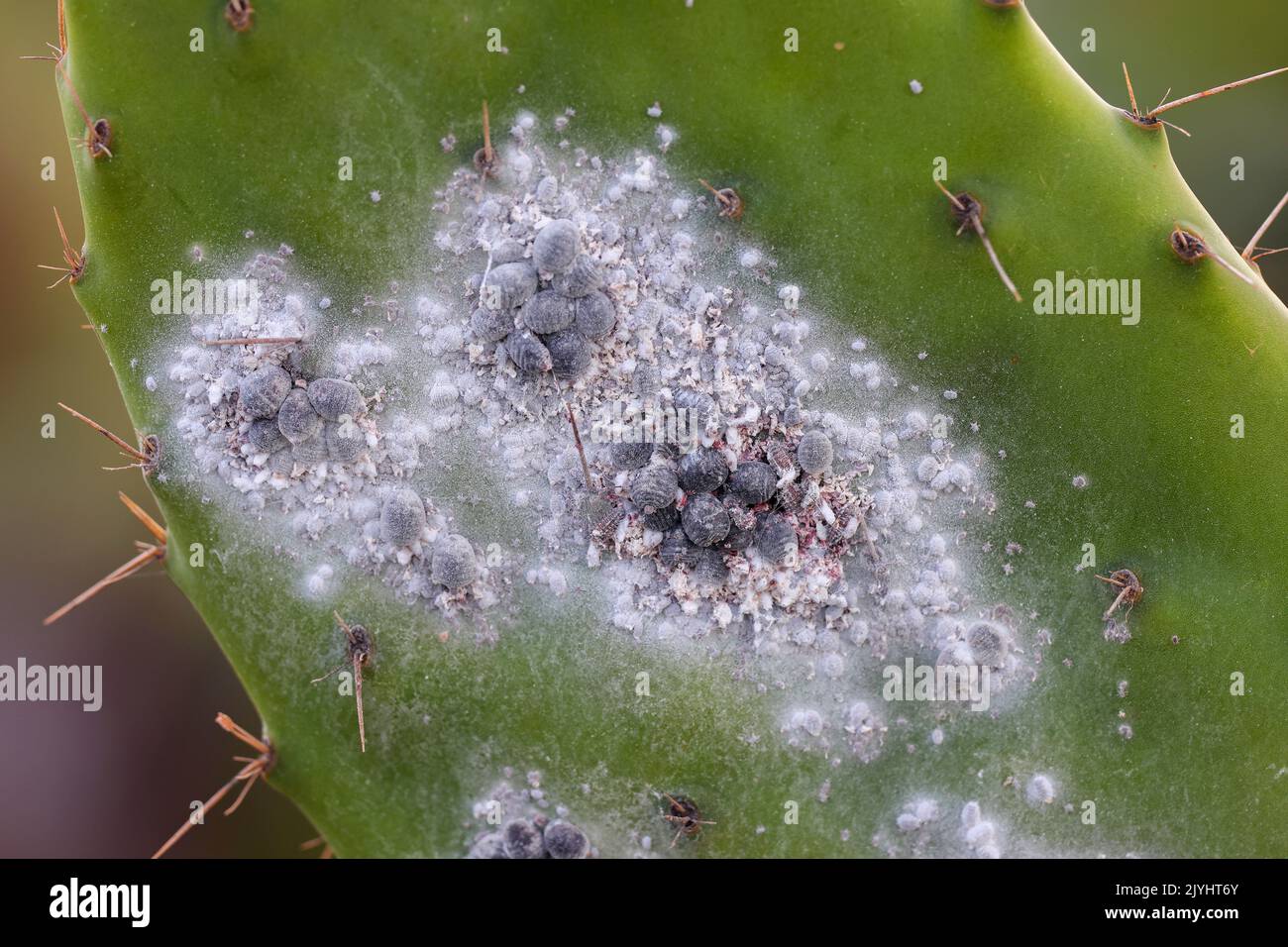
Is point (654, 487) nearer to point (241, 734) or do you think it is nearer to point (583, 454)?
point (583, 454)

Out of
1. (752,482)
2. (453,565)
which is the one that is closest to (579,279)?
(752,482)

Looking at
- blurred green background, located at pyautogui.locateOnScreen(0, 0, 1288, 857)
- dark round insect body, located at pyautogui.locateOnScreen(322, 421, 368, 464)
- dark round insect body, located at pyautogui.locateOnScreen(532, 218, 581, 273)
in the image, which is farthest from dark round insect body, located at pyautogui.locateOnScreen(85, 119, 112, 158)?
blurred green background, located at pyautogui.locateOnScreen(0, 0, 1288, 857)

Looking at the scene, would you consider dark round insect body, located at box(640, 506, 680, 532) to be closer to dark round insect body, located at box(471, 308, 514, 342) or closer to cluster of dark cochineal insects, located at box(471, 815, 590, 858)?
dark round insect body, located at box(471, 308, 514, 342)

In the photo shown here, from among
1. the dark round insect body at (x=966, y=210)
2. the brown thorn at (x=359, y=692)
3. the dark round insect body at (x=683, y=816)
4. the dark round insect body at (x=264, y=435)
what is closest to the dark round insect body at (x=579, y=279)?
the dark round insect body at (x=264, y=435)

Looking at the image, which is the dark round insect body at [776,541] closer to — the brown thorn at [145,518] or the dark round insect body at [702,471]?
the dark round insect body at [702,471]

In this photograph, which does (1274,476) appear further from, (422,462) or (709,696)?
(422,462)
